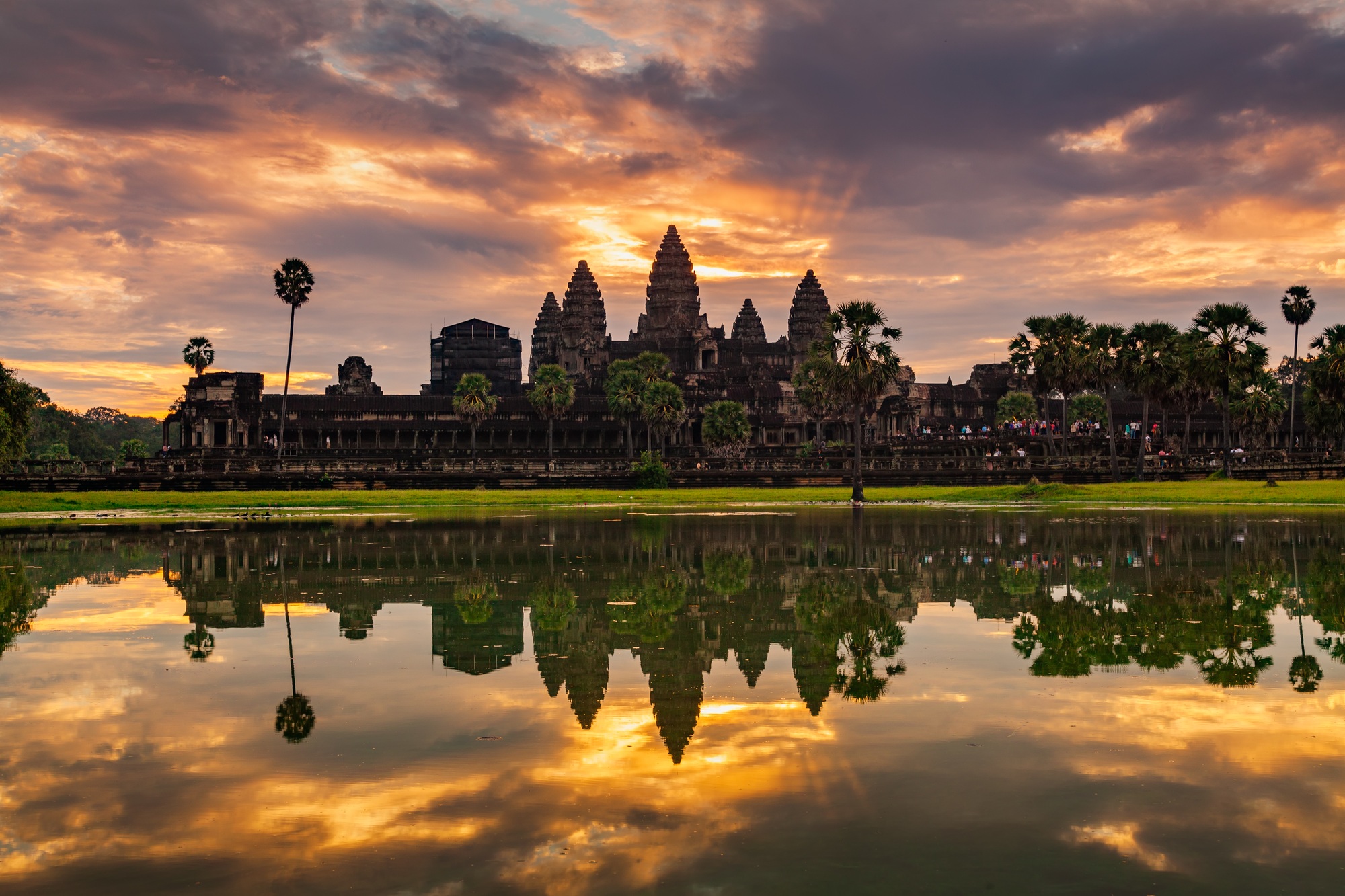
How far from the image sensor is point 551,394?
334 feet

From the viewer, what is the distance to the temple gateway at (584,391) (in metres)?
112

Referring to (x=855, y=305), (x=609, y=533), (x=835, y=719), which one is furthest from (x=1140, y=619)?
(x=855, y=305)

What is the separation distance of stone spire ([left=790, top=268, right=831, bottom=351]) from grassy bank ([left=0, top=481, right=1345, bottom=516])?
103136 mm

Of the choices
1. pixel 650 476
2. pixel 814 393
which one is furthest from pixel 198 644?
pixel 814 393

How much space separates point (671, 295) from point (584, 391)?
27014 mm

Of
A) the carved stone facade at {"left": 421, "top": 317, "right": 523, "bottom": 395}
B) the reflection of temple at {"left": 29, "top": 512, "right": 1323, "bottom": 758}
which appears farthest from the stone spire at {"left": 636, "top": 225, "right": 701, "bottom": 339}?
the reflection of temple at {"left": 29, "top": 512, "right": 1323, "bottom": 758}

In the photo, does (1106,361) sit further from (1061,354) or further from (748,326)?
(748,326)

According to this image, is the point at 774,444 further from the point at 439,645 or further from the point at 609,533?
the point at 439,645

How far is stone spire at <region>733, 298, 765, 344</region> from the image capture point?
178 meters

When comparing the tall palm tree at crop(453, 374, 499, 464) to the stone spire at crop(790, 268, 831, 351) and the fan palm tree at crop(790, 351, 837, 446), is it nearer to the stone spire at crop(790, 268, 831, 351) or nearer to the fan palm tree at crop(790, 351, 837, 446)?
the fan palm tree at crop(790, 351, 837, 446)

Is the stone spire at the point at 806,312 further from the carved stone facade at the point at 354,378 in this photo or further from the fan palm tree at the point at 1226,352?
the fan palm tree at the point at 1226,352

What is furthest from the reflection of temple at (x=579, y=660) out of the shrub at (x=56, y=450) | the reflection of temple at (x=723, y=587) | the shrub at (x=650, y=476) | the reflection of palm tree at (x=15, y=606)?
the shrub at (x=56, y=450)

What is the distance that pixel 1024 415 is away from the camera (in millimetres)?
129250

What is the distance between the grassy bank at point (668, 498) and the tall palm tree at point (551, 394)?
130 ft
